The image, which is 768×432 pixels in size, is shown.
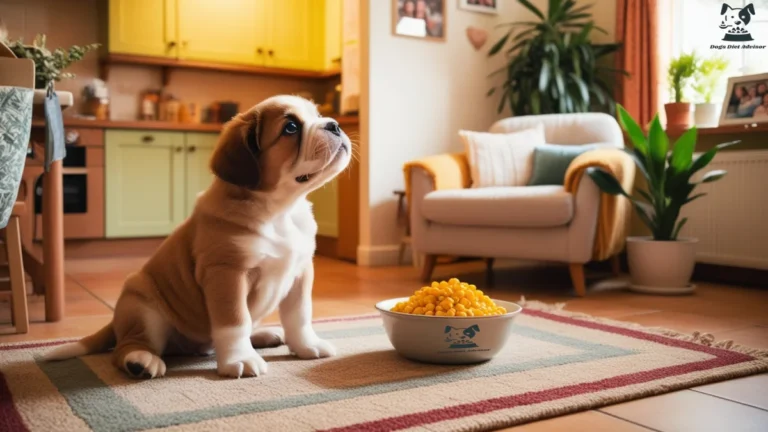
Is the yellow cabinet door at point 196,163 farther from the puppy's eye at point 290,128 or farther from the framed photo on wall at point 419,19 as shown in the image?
the puppy's eye at point 290,128

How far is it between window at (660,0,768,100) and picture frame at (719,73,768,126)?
0.87 ft

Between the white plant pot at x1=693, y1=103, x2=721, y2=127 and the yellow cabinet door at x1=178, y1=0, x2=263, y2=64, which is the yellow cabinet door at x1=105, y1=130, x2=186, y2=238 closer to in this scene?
the yellow cabinet door at x1=178, y1=0, x2=263, y2=64

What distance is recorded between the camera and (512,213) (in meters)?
3.25

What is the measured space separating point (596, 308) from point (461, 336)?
130cm

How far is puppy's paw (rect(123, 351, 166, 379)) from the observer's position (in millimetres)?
1672

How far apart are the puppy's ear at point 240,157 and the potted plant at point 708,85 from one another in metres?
2.97

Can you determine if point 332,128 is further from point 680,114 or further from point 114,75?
point 114,75

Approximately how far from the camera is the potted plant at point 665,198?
3244 mm

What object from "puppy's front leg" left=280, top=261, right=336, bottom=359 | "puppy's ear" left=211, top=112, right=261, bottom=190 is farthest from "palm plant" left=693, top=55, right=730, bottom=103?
"puppy's ear" left=211, top=112, right=261, bottom=190

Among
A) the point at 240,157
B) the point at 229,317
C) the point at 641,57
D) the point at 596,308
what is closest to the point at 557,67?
the point at 641,57

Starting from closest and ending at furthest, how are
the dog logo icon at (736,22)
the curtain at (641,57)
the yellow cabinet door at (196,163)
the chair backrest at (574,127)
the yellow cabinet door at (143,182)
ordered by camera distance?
the chair backrest at (574,127) → the dog logo icon at (736,22) → the curtain at (641,57) → the yellow cabinet door at (143,182) → the yellow cabinet door at (196,163)

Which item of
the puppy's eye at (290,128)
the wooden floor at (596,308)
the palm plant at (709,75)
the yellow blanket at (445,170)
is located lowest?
the wooden floor at (596,308)

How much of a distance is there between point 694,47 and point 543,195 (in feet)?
5.77

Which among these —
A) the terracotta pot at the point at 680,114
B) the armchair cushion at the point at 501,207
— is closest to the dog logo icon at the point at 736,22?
the terracotta pot at the point at 680,114
